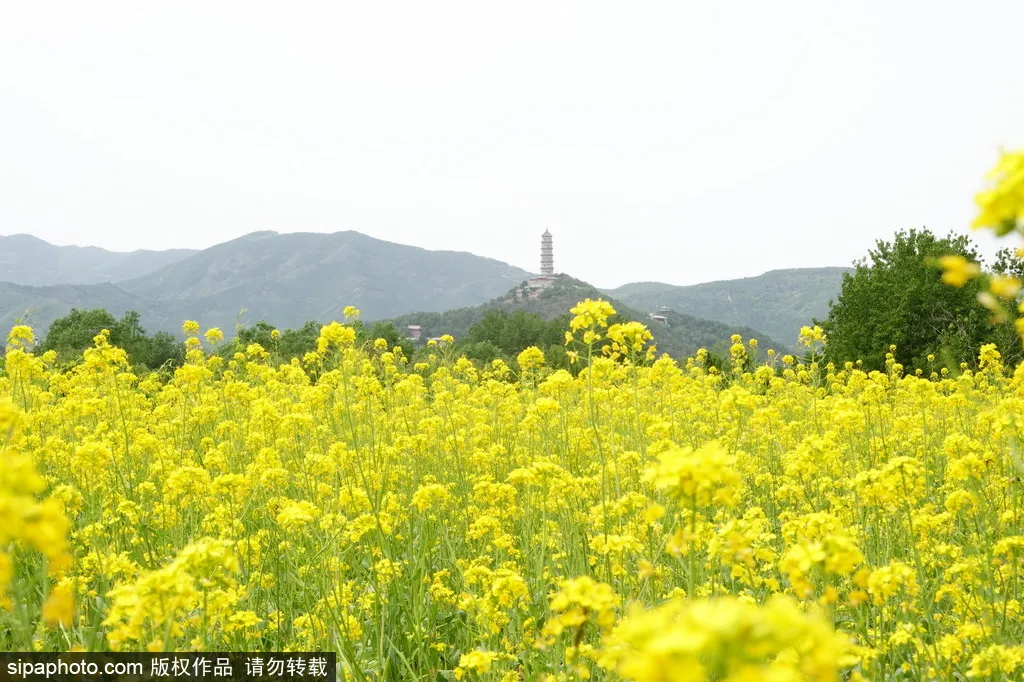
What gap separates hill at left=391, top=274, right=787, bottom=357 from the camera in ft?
317

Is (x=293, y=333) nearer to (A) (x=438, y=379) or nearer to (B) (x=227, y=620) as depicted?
(A) (x=438, y=379)

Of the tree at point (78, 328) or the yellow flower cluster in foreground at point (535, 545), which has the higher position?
the tree at point (78, 328)

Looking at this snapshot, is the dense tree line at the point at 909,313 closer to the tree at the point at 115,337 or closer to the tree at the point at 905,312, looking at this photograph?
the tree at the point at 905,312

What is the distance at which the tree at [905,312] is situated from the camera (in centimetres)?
2770

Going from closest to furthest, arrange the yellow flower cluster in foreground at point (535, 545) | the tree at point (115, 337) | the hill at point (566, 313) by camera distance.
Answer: the yellow flower cluster in foreground at point (535, 545) < the tree at point (115, 337) < the hill at point (566, 313)

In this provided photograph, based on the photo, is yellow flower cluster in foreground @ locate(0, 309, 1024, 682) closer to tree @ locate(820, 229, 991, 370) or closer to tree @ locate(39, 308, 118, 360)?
tree @ locate(820, 229, 991, 370)

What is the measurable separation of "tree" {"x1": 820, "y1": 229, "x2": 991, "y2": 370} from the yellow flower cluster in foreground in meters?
23.6

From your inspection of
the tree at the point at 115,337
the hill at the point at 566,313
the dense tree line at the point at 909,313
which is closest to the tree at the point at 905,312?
the dense tree line at the point at 909,313

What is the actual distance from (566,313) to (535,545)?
287ft

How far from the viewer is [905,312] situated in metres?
29.0

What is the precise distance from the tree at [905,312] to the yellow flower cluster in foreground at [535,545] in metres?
23.6

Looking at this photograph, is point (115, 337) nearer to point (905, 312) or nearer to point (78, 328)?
point (78, 328)

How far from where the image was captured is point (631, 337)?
410cm

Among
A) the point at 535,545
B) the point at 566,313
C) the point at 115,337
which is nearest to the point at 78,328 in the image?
the point at 115,337
